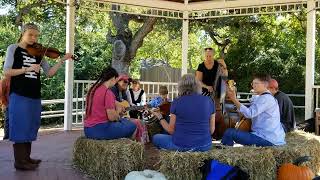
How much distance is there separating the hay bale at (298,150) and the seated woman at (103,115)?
1.51m

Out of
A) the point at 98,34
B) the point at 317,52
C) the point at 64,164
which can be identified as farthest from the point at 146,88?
the point at 98,34

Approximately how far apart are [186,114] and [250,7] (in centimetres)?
441

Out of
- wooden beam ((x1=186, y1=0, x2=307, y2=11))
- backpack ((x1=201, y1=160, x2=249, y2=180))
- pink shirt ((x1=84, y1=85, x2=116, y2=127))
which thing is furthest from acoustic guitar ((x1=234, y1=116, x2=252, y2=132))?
wooden beam ((x1=186, y1=0, x2=307, y2=11))

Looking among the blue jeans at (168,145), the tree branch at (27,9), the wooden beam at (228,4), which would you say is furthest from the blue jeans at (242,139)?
the tree branch at (27,9)

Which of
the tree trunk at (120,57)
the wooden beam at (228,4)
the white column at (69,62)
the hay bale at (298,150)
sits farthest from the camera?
the tree trunk at (120,57)

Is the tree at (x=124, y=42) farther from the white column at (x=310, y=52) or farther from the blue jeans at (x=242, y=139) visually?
the blue jeans at (x=242, y=139)

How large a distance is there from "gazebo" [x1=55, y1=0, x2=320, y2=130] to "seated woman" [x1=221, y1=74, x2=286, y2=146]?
10.8 feet

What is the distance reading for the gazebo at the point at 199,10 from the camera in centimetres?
731

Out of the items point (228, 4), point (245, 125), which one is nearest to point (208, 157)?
point (245, 125)

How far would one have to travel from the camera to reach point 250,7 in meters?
7.75

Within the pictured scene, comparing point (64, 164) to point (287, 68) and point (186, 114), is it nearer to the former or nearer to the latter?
point (186, 114)

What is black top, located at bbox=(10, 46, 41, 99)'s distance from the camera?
426 cm

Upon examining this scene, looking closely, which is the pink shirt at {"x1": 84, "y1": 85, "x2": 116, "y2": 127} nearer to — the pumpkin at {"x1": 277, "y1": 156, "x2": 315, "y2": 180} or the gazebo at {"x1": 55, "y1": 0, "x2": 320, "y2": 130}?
the pumpkin at {"x1": 277, "y1": 156, "x2": 315, "y2": 180}

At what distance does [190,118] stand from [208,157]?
0.37m
